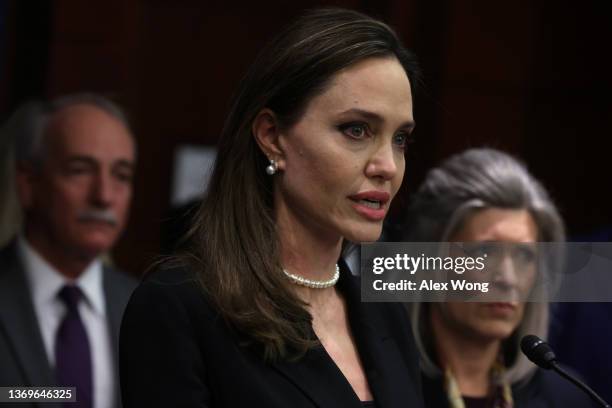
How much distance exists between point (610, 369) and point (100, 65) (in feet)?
7.62

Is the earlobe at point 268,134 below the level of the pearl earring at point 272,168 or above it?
above

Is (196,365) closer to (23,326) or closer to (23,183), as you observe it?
(23,326)

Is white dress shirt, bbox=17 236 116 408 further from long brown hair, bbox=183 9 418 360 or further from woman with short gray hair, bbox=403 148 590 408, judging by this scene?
long brown hair, bbox=183 9 418 360

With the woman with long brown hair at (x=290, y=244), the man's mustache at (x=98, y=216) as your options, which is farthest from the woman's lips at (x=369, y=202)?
the man's mustache at (x=98, y=216)

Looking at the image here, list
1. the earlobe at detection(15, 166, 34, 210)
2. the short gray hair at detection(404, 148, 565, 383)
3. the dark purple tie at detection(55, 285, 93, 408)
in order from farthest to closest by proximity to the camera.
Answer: the earlobe at detection(15, 166, 34, 210) → the dark purple tie at detection(55, 285, 93, 408) → the short gray hair at detection(404, 148, 565, 383)

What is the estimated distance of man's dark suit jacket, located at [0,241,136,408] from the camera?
2352 mm

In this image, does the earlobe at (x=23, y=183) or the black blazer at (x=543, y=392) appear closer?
the black blazer at (x=543, y=392)

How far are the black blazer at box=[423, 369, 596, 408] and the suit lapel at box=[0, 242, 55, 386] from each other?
0.87 m

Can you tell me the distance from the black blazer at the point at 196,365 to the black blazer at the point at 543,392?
609mm

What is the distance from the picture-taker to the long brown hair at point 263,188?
1582mm

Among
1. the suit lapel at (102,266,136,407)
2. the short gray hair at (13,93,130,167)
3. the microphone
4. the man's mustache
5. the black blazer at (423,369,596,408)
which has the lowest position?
the black blazer at (423,369,596,408)

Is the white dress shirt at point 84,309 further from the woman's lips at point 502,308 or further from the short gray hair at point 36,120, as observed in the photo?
the woman's lips at point 502,308

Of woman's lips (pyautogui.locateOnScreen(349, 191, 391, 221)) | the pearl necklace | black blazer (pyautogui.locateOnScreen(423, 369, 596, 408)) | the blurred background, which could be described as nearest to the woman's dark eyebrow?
woman's lips (pyautogui.locateOnScreen(349, 191, 391, 221))

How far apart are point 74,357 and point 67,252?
0.40m
